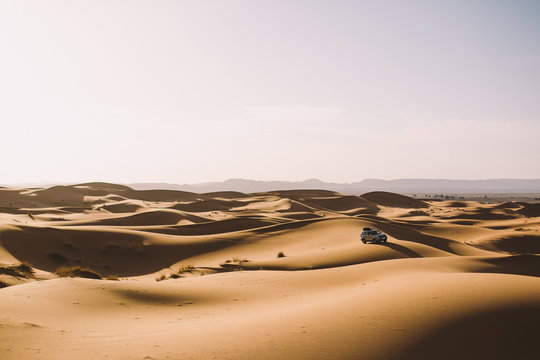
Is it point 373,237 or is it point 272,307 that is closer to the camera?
point 272,307

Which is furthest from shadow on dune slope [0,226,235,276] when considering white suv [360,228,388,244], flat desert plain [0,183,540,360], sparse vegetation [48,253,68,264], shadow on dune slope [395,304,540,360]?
shadow on dune slope [395,304,540,360]

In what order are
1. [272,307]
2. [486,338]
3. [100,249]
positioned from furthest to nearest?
[100,249] < [272,307] < [486,338]

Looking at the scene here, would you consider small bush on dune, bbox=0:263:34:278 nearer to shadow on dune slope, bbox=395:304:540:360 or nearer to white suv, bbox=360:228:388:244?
Result: shadow on dune slope, bbox=395:304:540:360

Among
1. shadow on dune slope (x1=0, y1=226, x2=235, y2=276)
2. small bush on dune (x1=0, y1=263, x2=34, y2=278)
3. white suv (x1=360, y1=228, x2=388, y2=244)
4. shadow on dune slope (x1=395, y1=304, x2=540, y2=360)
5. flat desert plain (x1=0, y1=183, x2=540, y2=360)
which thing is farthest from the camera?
white suv (x1=360, y1=228, x2=388, y2=244)

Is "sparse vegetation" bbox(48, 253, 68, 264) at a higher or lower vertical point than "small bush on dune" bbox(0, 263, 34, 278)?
lower

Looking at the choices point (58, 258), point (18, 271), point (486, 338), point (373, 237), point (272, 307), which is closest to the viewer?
point (486, 338)

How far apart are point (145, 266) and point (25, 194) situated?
49188mm

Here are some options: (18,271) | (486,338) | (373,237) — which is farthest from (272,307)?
(373,237)

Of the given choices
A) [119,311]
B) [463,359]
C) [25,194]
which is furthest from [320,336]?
[25,194]

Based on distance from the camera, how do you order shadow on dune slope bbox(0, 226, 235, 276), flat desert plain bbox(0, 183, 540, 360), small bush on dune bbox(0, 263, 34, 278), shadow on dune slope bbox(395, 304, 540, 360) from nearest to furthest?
shadow on dune slope bbox(395, 304, 540, 360)
flat desert plain bbox(0, 183, 540, 360)
small bush on dune bbox(0, 263, 34, 278)
shadow on dune slope bbox(0, 226, 235, 276)

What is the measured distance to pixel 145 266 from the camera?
66.5 ft

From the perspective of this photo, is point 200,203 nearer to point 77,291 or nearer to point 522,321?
point 77,291

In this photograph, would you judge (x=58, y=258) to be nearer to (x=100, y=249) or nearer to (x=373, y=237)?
(x=100, y=249)

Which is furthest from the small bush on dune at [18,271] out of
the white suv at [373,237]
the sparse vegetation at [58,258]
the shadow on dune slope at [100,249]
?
the white suv at [373,237]
